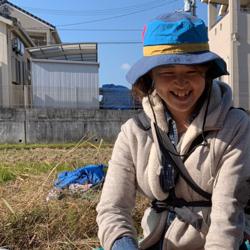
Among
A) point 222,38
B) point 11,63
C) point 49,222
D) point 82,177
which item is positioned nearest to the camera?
point 49,222

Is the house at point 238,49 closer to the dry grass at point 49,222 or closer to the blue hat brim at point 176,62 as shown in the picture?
the dry grass at point 49,222

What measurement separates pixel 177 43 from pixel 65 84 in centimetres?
1608

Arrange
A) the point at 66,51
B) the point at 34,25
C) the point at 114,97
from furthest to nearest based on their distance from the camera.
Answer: the point at 34,25 → the point at 114,97 → the point at 66,51

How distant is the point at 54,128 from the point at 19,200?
1184 cm

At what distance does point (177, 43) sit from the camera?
1.42 meters

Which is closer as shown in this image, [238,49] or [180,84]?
[180,84]

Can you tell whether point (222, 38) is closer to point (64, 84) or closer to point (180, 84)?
point (64, 84)

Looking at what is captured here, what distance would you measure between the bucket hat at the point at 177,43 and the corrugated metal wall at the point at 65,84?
608 inches

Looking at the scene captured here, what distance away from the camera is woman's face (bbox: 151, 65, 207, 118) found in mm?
1448

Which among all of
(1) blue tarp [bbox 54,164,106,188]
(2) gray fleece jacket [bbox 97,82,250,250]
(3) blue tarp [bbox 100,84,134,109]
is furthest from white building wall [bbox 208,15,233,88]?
(2) gray fleece jacket [bbox 97,82,250,250]

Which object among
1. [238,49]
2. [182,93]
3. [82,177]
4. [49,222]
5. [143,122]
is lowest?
[49,222]

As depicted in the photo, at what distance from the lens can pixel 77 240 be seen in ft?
9.92

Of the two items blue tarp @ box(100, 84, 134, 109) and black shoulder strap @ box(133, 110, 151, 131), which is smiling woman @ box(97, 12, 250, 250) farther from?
blue tarp @ box(100, 84, 134, 109)

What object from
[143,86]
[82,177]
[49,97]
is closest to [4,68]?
[49,97]
